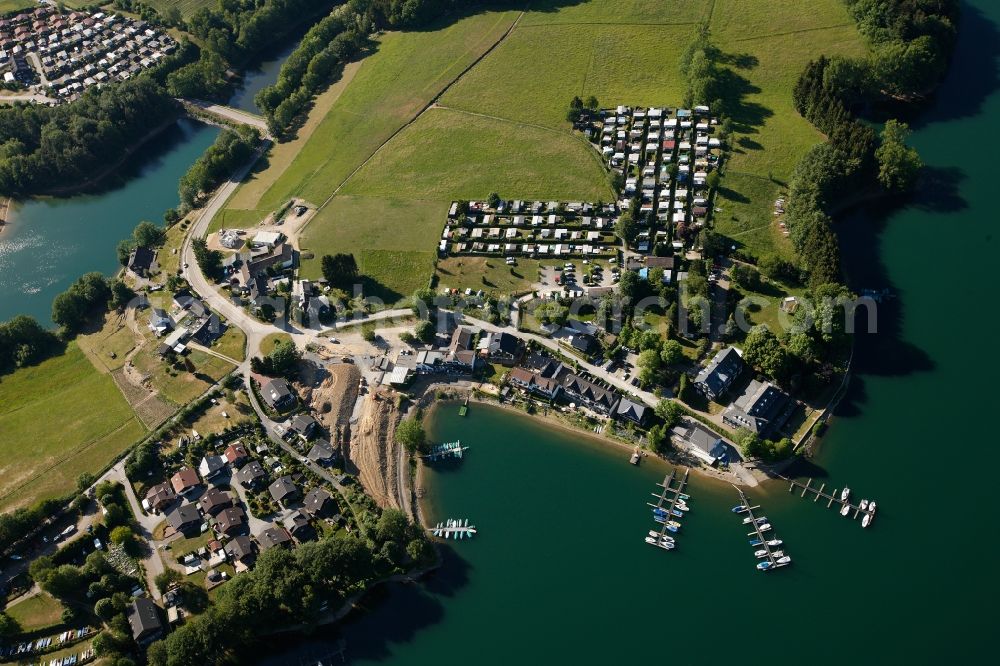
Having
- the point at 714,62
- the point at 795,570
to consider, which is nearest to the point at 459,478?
the point at 795,570

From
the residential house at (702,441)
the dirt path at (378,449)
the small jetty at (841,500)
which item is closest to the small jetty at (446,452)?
the dirt path at (378,449)

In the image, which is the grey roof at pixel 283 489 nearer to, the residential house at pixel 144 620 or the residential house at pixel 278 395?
the residential house at pixel 278 395

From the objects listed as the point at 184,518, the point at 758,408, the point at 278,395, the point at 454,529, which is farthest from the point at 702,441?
the point at 184,518

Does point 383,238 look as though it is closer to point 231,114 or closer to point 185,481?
point 185,481

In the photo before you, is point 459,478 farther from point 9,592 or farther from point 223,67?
point 223,67

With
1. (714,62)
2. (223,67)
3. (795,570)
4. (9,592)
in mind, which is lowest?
(9,592)

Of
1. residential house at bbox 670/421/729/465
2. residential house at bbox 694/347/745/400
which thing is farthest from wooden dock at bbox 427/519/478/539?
residential house at bbox 694/347/745/400

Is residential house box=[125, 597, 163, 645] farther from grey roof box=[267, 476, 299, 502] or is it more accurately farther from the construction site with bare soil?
the construction site with bare soil
